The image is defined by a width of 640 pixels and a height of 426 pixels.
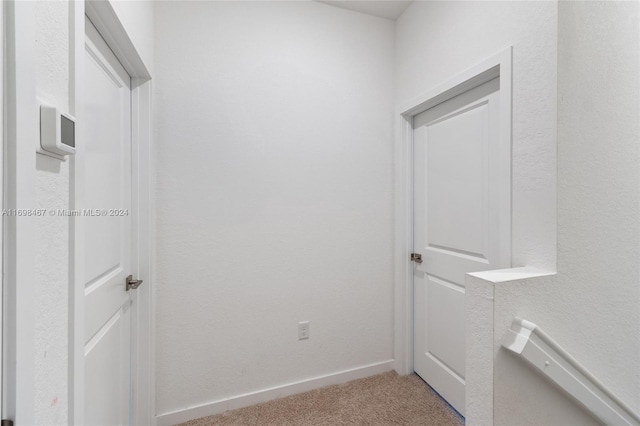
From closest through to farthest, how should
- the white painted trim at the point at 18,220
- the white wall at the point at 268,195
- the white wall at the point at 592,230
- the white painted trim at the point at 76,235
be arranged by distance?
1. the white painted trim at the point at 18,220
2. the white painted trim at the point at 76,235
3. the white wall at the point at 592,230
4. the white wall at the point at 268,195

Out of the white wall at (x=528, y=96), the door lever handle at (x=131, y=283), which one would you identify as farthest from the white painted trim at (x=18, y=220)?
the white wall at (x=528, y=96)

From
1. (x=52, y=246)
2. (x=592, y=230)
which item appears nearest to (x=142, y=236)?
(x=52, y=246)

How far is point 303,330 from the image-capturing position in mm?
1859

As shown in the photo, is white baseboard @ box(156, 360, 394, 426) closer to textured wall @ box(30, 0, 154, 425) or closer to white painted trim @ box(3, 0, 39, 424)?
textured wall @ box(30, 0, 154, 425)

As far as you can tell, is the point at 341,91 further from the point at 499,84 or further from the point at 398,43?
the point at 499,84

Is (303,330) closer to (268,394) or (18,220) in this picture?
(268,394)

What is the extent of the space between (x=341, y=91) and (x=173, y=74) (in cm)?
104

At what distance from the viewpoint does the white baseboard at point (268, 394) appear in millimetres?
1595

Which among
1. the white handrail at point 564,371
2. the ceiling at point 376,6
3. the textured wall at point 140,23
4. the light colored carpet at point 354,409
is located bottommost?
the light colored carpet at point 354,409

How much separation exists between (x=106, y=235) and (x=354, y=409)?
64.8 inches

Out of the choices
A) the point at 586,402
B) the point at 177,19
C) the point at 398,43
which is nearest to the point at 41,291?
the point at 177,19

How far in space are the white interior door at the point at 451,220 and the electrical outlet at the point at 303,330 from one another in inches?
31.6

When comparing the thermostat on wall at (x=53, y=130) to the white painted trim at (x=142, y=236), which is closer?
the thermostat on wall at (x=53, y=130)

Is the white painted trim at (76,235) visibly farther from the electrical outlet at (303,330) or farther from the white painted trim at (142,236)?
the electrical outlet at (303,330)
